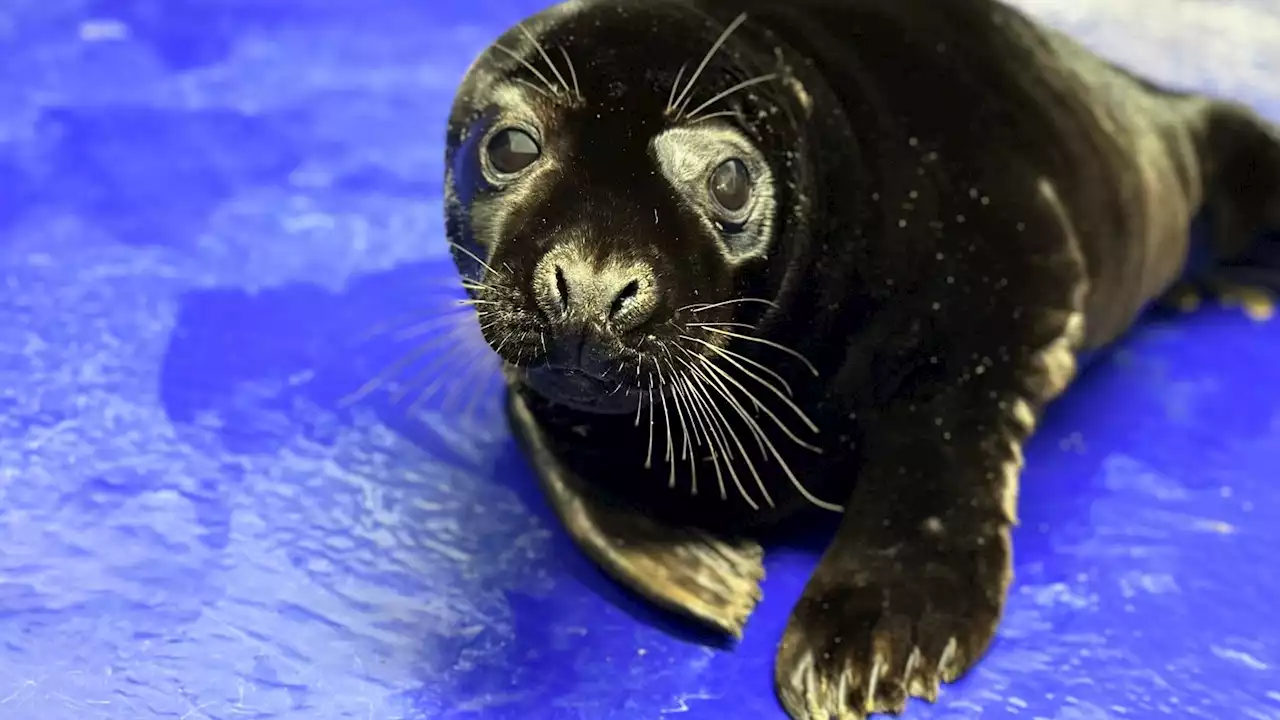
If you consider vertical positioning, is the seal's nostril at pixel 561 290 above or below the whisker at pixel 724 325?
above

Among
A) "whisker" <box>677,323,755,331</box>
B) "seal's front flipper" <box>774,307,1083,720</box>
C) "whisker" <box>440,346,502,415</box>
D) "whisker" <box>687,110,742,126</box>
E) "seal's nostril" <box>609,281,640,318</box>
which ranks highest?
"whisker" <box>687,110,742,126</box>

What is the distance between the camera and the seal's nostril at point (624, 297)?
1.41 meters

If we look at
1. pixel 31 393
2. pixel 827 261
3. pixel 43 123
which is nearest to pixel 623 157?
pixel 827 261

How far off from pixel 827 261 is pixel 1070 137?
0.66 m

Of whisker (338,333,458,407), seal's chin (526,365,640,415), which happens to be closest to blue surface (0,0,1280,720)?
whisker (338,333,458,407)

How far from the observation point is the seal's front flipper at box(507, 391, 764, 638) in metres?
1.82

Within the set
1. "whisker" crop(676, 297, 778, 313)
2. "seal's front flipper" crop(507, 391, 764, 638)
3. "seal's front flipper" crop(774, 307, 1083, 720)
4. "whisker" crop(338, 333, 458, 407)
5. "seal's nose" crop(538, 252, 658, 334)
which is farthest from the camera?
"whisker" crop(338, 333, 458, 407)

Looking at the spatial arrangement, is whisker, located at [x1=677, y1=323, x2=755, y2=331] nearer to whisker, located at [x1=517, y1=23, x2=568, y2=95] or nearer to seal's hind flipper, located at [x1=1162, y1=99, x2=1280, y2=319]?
whisker, located at [x1=517, y1=23, x2=568, y2=95]

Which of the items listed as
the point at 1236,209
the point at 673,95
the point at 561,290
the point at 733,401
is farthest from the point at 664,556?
the point at 1236,209

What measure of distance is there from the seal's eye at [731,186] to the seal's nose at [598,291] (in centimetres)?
20

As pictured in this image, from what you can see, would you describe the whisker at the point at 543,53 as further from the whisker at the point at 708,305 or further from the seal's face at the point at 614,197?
the whisker at the point at 708,305

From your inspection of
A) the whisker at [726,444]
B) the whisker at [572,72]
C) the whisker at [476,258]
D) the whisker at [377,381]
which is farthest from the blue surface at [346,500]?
the whisker at [572,72]

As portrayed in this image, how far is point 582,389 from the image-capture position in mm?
1580

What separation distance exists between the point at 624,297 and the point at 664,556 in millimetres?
611
